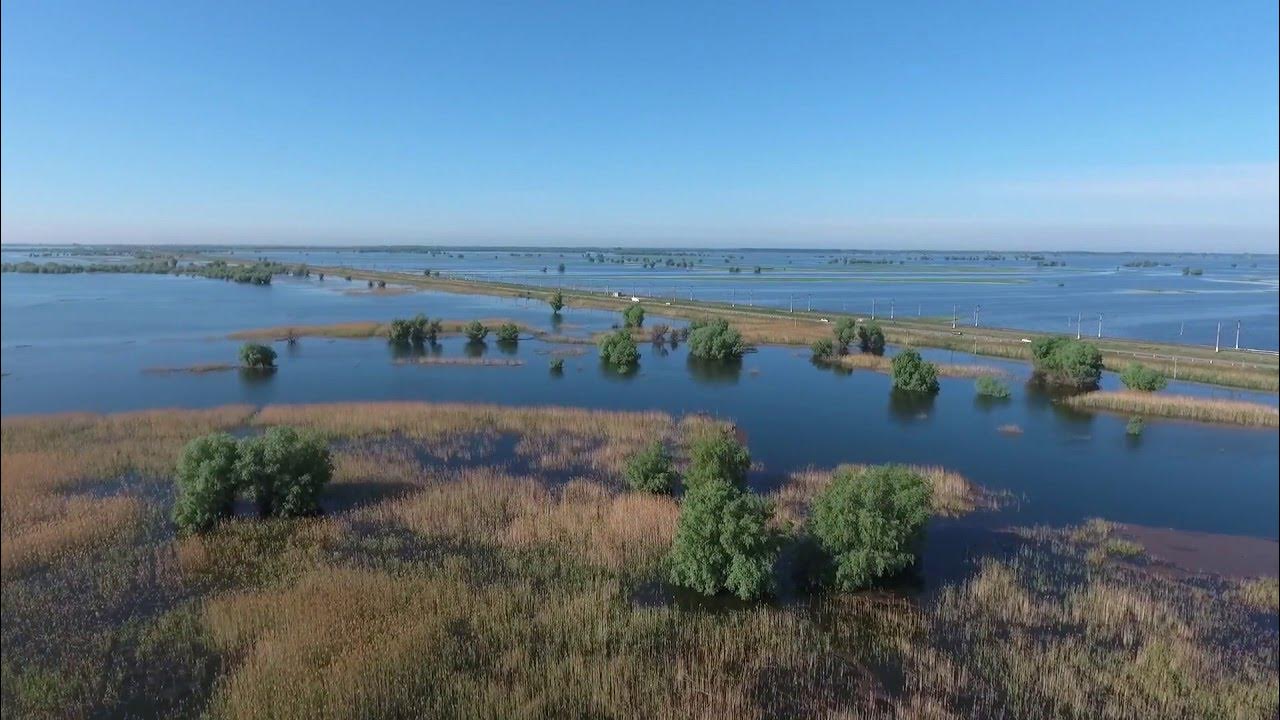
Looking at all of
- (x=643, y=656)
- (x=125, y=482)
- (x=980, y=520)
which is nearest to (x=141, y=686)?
(x=643, y=656)

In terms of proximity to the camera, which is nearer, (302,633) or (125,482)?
(302,633)

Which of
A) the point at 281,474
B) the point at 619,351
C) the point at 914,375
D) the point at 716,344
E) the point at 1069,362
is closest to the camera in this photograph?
the point at 281,474

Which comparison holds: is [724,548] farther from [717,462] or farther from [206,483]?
[206,483]

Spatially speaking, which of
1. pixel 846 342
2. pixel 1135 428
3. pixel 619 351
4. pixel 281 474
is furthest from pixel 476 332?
pixel 1135 428

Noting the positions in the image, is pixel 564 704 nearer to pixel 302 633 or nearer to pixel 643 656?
pixel 643 656

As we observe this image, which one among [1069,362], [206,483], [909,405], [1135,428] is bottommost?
[909,405]

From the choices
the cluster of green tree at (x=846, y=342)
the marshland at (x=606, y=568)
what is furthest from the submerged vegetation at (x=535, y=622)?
the cluster of green tree at (x=846, y=342)
